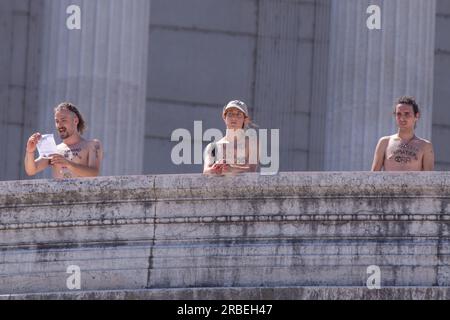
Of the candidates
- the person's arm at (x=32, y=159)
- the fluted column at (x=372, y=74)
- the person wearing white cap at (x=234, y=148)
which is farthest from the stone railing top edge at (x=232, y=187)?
the fluted column at (x=372, y=74)

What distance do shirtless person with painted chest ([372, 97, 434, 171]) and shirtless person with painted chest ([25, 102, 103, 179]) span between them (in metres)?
4.20

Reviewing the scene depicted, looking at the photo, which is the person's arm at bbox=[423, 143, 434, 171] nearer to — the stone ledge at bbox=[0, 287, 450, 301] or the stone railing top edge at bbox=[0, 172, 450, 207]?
the stone railing top edge at bbox=[0, 172, 450, 207]

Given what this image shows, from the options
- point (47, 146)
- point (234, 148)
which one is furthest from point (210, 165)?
point (47, 146)

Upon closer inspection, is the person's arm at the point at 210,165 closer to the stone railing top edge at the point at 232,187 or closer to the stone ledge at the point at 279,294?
the stone railing top edge at the point at 232,187

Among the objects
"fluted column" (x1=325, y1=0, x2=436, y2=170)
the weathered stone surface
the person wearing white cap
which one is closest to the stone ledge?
the weathered stone surface

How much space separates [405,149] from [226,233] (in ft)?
10.9

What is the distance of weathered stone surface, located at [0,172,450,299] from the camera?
92.2 feet

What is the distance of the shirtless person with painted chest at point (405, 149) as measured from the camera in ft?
98.4

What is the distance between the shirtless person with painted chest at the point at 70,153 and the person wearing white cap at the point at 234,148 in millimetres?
1852

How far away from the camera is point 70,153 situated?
101 ft

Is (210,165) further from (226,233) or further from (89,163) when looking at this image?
(89,163)

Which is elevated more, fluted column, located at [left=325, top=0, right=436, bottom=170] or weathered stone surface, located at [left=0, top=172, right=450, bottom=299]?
fluted column, located at [left=325, top=0, right=436, bottom=170]

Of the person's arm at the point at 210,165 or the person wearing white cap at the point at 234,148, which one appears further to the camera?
the person wearing white cap at the point at 234,148

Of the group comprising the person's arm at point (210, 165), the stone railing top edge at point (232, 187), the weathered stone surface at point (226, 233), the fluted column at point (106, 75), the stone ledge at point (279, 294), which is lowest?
the stone ledge at point (279, 294)
